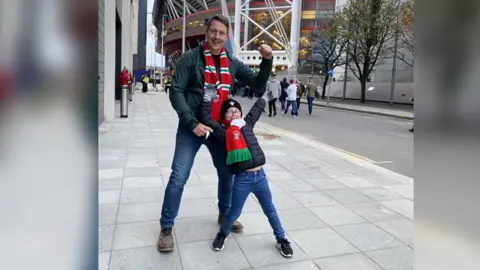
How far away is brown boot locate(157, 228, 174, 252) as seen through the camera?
318 centimetres

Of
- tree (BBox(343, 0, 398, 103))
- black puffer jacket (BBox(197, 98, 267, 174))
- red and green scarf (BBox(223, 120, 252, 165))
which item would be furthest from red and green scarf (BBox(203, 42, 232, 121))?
tree (BBox(343, 0, 398, 103))

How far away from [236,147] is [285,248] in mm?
956

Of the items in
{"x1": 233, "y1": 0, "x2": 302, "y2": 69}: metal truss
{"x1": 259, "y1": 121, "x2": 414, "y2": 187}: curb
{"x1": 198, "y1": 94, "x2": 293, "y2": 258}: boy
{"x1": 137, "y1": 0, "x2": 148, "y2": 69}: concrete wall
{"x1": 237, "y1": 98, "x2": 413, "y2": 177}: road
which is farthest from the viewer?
{"x1": 137, "y1": 0, "x2": 148, "y2": 69}: concrete wall

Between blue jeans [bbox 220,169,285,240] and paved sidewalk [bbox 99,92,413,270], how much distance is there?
9.0 inches

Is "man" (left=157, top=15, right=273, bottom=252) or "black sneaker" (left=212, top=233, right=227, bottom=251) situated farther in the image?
"black sneaker" (left=212, top=233, right=227, bottom=251)

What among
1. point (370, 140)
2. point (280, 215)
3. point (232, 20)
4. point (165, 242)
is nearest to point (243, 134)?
point (165, 242)

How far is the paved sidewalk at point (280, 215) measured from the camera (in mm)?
3141

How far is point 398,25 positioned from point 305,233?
23.6 meters

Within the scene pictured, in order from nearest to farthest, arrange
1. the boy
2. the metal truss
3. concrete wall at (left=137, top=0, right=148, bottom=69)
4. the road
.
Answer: the boy → the road → the metal truss → concrete wall at (left=137, top=0, right=148, bottom=69)

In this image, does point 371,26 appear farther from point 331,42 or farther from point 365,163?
point 365,163

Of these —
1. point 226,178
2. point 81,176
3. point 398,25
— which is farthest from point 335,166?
point 398,25

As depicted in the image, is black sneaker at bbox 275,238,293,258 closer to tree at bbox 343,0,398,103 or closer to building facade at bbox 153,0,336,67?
tree at bbox 343,0,398,103

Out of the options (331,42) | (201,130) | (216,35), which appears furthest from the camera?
(331,42)

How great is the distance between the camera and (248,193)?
3.17 m
